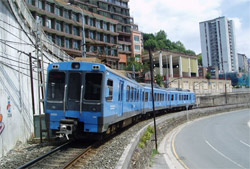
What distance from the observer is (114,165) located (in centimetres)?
675

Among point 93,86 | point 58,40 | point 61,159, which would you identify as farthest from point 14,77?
point 58,40

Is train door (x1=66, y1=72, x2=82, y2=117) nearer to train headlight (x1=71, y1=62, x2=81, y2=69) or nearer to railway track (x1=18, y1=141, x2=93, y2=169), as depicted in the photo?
train headlight (x1=71, y1=62, x2=81, y2=69)

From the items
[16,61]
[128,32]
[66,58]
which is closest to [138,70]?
[128,32]

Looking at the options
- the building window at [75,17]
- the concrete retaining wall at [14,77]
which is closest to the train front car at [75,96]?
the concrete retaining wall at [14,77]

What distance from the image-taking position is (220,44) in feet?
410

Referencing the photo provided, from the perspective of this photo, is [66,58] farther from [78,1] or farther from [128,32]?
[128,32]

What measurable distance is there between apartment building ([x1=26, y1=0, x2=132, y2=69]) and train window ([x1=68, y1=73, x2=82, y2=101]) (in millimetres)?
18963

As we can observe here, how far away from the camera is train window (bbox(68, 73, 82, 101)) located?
340 inches

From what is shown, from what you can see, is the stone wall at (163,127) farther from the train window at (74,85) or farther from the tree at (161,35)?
the tree at (161,35)

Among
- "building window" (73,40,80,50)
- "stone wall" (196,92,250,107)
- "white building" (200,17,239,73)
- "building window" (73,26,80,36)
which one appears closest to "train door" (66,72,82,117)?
"building window" (73,40,80,50)

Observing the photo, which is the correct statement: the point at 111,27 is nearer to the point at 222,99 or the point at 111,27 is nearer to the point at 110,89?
the point at 222,99

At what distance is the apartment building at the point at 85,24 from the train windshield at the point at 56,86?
62.0 ft

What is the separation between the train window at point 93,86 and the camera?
28.0ft

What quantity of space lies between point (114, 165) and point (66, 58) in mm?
14136
